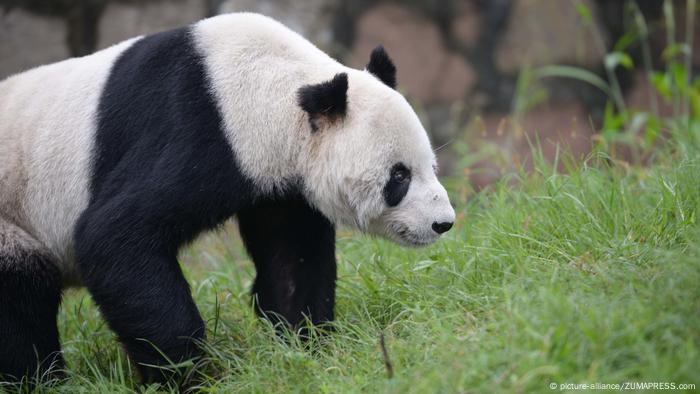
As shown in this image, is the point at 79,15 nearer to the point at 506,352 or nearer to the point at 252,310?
the point at 252,310

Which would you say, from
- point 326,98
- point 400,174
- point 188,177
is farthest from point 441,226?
point 188,177

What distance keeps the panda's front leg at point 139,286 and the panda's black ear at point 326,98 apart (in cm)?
90

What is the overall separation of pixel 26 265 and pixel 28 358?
47 cm

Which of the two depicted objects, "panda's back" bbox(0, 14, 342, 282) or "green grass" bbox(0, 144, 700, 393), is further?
"panda's back" bbox(0, 14, 342, 282)

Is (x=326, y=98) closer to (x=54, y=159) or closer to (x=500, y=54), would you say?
(x=54, y=159)

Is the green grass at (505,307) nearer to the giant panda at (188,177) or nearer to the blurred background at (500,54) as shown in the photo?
the giant panda at (188,177)

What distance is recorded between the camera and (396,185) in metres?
3.86

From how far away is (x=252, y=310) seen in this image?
14.8 ft

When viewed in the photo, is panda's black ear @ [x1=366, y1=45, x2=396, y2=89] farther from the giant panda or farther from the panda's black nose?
the panda's black nose

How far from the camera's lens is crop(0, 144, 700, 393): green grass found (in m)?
2.81

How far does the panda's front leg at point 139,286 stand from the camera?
11.9 ft

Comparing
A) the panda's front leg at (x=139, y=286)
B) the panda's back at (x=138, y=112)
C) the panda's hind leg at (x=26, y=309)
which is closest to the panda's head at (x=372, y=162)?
the panda's back at (x=138, y=112)

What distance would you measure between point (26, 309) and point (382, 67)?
2.21 metres

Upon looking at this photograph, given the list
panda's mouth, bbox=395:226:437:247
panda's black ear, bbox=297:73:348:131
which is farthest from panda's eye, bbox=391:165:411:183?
panda's black ear, bbox=297:73:348:131
